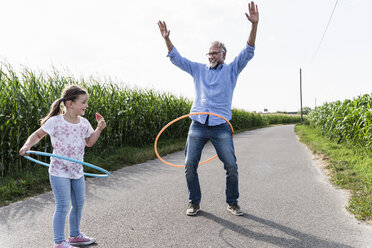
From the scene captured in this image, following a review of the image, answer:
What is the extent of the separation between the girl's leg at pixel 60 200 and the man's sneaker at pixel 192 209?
5.37 feet

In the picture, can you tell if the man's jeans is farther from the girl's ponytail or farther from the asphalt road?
the girl's ponytail

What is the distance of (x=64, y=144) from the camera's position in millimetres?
2924

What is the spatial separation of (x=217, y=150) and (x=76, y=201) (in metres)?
1.85

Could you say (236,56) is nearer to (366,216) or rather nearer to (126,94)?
(366,216)

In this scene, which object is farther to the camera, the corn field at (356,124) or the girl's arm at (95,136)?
the corn field at (356,124)

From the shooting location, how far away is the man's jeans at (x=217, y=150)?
391cm

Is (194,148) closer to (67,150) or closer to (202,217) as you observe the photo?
(202,217)

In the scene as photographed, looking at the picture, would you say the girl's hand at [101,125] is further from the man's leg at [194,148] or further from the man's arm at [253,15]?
the man's arm at [253,15]

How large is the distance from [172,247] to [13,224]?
215cm

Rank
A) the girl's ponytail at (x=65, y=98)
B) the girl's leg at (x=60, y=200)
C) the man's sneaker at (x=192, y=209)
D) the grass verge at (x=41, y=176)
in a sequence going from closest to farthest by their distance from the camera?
the girl's leg at (x=60, y=200)
the girl's ponytail at (x=65, y=98)
the man's sneaker at (x=192, y=209)
the grass verge at (x=41, y=176)

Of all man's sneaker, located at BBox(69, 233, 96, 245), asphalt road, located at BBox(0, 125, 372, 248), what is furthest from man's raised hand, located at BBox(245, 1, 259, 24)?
man's sneaker, located at BBox(69, 233, 96, 245)

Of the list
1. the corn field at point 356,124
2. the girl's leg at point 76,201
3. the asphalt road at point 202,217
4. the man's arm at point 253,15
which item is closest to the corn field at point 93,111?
the asphalt road at point 202,217

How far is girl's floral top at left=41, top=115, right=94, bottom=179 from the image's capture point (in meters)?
2.87

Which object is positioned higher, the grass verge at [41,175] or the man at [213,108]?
the man at [213,108]
